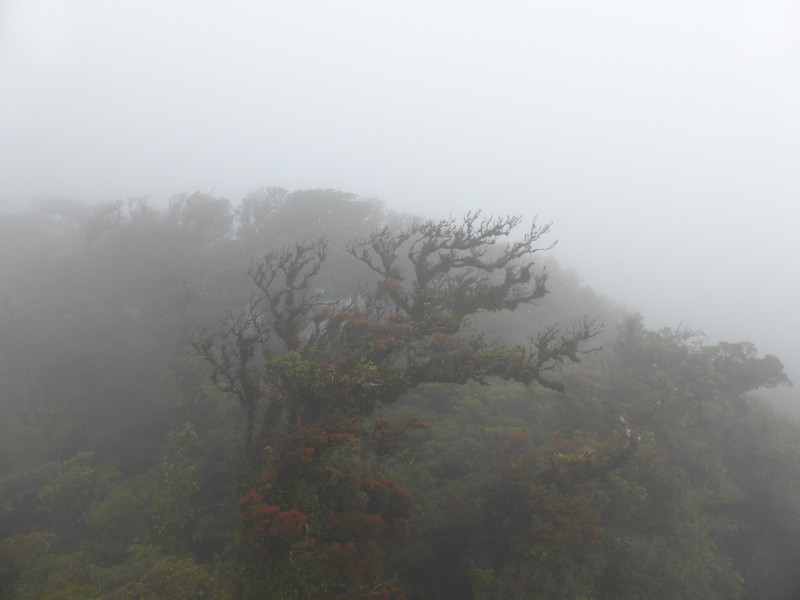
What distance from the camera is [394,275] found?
16.7m

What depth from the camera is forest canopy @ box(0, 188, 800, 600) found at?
9281 mm

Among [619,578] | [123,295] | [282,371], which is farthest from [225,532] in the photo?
[123,295]

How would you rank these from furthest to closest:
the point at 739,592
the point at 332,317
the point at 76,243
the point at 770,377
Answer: the point at 76,243, the point at 770,377, the point at 332,317, the point at 739,592

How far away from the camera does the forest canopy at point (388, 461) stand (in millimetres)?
9281

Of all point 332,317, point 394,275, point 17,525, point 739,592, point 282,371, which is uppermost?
point 394,275

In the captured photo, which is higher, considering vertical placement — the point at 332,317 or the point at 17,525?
the point at 332,317

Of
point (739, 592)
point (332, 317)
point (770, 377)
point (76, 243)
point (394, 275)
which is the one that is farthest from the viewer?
point (76, 243)

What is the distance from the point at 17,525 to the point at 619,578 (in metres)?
19.6

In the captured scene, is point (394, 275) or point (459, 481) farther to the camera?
point (394, 275)

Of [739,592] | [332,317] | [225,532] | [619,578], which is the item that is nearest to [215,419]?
[225,532]

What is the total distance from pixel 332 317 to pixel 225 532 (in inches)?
308

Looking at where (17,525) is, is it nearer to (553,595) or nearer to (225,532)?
(225,532)

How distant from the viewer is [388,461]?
45.6 feet

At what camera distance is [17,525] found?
42.1ft
